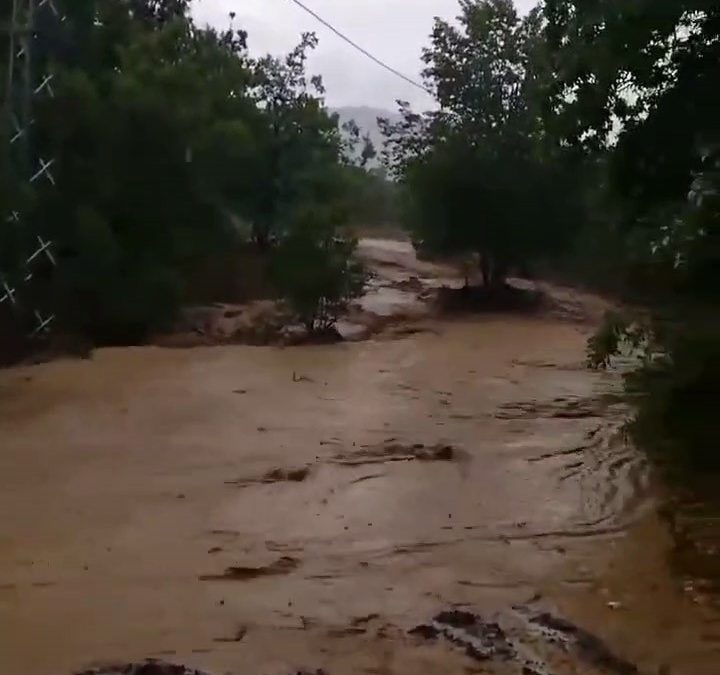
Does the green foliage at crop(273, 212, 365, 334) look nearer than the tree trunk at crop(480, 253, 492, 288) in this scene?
Yes

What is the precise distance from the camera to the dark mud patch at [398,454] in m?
9.63

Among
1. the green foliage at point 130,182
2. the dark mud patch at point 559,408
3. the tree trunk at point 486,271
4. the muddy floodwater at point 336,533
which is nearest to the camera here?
the muddy floodwater at point 336,533

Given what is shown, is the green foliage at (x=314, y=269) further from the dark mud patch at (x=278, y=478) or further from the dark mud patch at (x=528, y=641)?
the dark mud patch at (x=528, y=641)

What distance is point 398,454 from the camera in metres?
9.89

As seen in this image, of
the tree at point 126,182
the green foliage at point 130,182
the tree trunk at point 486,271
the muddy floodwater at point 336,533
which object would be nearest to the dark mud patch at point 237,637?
the muddy floodwater at point 336,533

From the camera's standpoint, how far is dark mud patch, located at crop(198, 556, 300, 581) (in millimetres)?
6359

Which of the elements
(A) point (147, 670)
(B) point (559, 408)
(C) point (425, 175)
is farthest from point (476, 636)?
(C) point (425, 175)

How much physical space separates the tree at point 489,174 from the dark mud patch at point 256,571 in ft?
52.7

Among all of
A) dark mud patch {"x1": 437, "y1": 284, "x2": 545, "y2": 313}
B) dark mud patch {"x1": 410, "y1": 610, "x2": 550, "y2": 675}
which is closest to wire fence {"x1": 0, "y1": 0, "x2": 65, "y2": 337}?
dark mud patch {"x1": 437, "y1": 284, "x2": 545, "y2": 313}

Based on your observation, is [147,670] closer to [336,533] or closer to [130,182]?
[336,533]

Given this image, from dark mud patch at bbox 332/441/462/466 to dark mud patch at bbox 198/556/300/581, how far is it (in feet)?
9.34

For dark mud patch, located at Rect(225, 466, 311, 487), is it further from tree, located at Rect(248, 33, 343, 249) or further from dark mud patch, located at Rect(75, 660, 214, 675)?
tree, located at Rect(248, 33, 343, 249)

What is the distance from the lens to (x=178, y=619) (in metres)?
5.65

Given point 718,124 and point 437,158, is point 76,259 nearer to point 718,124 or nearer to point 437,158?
point 437,158
